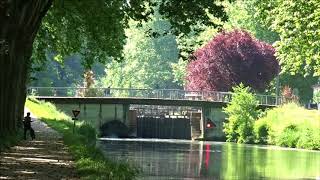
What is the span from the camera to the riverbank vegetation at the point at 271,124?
5631 cm

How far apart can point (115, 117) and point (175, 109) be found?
12.2 m

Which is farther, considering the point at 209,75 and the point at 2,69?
the point at 209,75

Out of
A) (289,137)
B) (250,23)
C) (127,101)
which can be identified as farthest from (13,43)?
(250,23)

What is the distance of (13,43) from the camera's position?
28.0 metres

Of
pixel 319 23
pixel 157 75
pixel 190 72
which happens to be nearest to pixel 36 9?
pixel 319 23

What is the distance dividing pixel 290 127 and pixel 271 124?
14.6 ft

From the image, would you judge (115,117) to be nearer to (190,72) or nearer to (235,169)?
(190,72)

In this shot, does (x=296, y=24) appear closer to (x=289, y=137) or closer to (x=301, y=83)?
(x=289, y=137)

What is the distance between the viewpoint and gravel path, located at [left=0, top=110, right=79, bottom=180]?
1795 cm

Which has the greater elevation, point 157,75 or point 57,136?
point 157,75

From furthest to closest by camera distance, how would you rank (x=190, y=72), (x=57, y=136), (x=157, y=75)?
(x=157, y=75)
(x=190, y=72)
(x=57, y=136)

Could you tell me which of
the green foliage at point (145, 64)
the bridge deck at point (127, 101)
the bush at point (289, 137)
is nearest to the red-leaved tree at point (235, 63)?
the bridge deck at point (127, 101)

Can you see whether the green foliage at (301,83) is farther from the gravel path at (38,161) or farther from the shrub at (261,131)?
the gravel path at (38,161)

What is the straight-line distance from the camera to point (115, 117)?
253 ft
